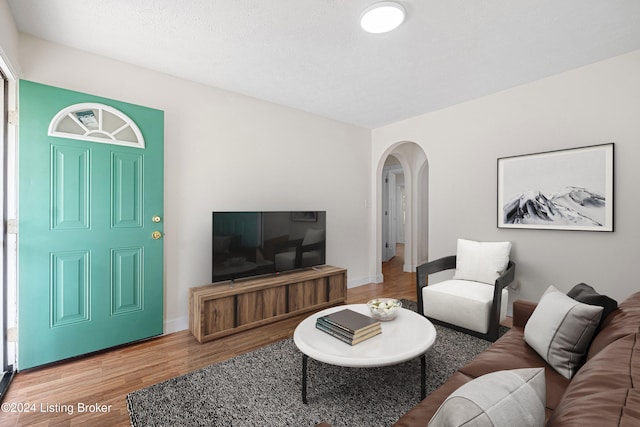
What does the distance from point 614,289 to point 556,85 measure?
1.94m

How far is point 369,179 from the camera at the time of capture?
4.57 meters

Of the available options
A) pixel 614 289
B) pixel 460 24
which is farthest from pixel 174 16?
pixel 614 289

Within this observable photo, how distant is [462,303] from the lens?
2537 mm

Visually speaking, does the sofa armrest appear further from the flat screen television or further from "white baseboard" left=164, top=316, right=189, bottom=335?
"white baseboard" left=164, top=316, right=189, bottom=335

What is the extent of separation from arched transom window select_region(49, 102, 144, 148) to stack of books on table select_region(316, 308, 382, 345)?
7.25 ft

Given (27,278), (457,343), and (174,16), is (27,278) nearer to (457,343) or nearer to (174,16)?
(174,16)

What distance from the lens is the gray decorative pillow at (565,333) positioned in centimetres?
133

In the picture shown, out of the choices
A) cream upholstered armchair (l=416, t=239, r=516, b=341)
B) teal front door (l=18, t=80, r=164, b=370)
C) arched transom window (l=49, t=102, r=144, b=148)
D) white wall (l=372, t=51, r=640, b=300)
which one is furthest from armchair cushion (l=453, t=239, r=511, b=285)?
arched transom window (l=49, t=102, r=144, b=148)

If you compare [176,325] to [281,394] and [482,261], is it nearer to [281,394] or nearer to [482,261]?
[281,394]

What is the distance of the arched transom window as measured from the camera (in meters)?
2.21

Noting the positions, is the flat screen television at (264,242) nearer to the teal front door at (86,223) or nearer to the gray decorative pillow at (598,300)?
the teal front door at (86,223)

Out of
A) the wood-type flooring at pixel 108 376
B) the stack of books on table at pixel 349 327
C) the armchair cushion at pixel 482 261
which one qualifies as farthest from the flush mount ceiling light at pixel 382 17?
the wood-type flooring at pixel 108 376

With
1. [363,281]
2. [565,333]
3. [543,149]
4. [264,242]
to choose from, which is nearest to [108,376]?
[264,242]

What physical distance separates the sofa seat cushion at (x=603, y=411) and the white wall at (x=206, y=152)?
2.91 meters
